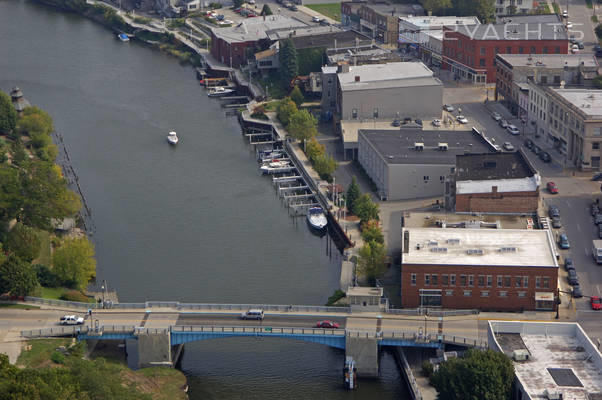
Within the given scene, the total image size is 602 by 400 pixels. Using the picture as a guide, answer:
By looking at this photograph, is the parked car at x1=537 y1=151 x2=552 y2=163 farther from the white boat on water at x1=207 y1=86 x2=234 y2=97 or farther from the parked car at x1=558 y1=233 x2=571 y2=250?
the white boat on water at x1=207 y1=86 x2=234 y2=97

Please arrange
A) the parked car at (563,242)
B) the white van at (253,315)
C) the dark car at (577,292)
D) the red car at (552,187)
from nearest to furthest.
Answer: the white van at (253,315)
the dark car at (577,292)
the parked car at (563,242)
the red car at (552,187)

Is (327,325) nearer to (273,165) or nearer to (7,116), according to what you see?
(273,165)

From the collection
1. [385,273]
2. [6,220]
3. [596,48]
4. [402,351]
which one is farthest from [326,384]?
[596,48]

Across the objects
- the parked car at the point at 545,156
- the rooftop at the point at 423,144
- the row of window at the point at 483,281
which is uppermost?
the rooftop at the point at 423,144

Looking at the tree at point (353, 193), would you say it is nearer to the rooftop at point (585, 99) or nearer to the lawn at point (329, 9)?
the rooftop at point (585, 99)

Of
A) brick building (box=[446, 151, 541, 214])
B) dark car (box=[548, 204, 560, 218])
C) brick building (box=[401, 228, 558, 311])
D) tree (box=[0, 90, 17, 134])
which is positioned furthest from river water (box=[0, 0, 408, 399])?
dark car (box=[548, 204, 560, 218])

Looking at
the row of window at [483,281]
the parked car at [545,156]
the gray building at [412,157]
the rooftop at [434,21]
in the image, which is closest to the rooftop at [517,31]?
the rooftop at [434,21]
